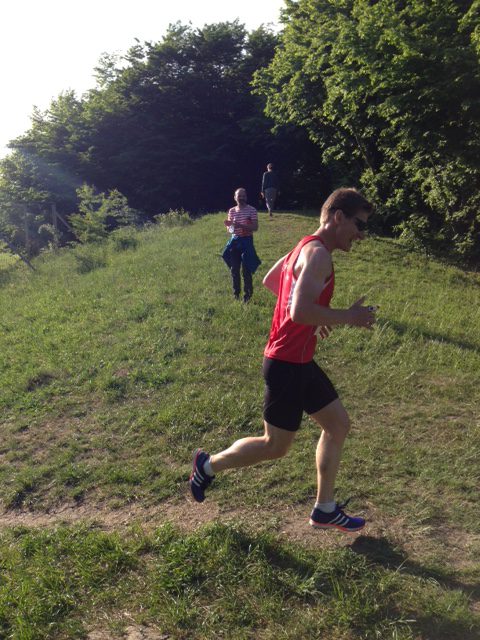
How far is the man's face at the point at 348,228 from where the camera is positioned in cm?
348

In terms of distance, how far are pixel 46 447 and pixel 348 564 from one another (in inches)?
128

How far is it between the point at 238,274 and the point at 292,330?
6.02 meters

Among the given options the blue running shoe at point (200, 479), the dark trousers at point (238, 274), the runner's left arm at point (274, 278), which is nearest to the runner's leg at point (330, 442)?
the blue running shoe at point (200, 479)

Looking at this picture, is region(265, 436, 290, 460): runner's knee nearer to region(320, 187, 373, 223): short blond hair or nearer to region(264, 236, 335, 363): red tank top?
region(264, 236, 335, 363): red tank top

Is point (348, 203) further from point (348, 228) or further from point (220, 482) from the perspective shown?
point (220, 482)

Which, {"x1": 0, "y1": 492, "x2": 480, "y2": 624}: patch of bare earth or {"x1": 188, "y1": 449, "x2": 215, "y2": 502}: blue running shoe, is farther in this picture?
{"x1": 188, "y1": 449, "x2": 215, "y2": 502}: blue running shoe

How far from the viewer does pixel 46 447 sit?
18.6 ft

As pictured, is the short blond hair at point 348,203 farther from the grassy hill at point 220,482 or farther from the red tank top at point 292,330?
the grassy hill at point 220,482

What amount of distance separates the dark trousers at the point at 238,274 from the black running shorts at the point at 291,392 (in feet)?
19.2

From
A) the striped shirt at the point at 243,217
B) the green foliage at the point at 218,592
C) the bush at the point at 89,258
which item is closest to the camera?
the green foliage at the point at 218,592

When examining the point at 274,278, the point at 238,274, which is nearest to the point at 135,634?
the point at 274,278

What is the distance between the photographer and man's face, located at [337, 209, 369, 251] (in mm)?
3484

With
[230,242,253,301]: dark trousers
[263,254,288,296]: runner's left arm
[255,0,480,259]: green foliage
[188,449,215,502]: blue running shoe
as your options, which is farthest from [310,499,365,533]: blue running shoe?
[255,0,480,259]: green foliage

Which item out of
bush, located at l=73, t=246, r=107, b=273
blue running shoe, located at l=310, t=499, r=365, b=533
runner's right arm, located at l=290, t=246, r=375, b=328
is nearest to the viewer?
runner's right arm, located at l=290, t=246, r=375, b=328
